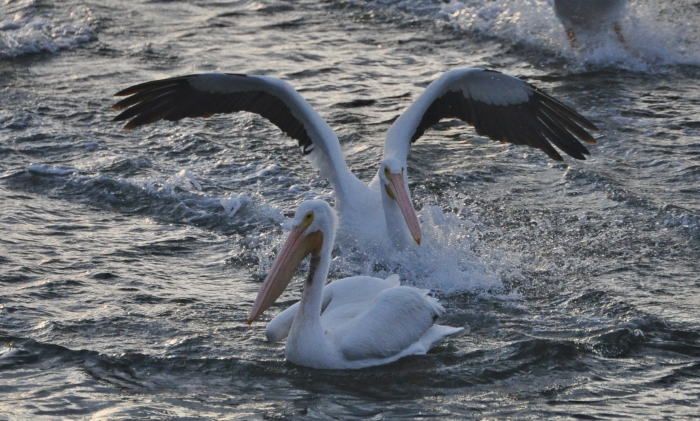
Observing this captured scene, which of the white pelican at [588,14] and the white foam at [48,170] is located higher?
the white pelican at [588,14]

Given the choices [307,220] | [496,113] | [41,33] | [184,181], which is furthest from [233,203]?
[41,33]

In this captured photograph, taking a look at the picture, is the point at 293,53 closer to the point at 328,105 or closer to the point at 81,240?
the point at 328,105

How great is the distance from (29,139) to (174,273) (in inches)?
111

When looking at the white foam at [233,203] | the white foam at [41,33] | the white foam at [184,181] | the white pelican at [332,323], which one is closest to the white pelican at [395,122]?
the white foam at [233,203]

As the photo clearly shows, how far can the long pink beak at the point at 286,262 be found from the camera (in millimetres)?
5008

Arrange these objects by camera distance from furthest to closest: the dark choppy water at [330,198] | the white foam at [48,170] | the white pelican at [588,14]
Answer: the white pelican at [588,14] < the white foam at [48,170] < the dark choppy water at [330,198]

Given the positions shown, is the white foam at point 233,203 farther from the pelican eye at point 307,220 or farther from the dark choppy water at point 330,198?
the pelican eye at point 307,220

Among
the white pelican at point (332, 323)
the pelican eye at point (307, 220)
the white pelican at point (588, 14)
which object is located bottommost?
the white pelican at point (332, 323)

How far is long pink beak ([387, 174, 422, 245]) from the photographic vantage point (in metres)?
6.25

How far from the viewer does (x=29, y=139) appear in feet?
27.6

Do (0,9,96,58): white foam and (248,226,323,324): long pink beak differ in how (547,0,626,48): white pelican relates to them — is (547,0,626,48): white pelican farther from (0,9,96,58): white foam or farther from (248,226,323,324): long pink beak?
(248,226,323,324): long pink beak

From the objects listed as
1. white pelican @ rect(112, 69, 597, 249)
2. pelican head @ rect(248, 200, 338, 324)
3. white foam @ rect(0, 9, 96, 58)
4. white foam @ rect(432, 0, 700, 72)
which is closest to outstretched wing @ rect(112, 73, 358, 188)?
white pelican @ rect(112, 69, 597, 249)

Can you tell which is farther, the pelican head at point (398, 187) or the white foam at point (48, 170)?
the white foam at point (48, 170)

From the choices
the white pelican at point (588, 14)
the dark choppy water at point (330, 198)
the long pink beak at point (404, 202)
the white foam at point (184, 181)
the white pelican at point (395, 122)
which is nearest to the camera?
the dark choppy water at point (330, 198)
